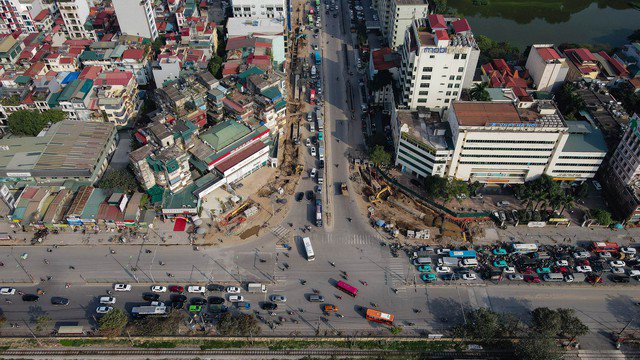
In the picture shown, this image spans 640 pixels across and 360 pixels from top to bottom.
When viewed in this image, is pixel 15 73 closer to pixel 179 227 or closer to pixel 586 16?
pixel 179 227

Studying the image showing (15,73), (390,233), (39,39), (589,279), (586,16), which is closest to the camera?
(589,279)

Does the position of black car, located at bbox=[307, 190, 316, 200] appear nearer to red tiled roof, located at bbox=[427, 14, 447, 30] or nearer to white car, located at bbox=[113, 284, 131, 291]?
white car, located at bbox=[113, 284, 131, 291]

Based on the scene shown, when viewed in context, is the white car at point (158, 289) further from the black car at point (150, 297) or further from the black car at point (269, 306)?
the black car at point (269, 306)

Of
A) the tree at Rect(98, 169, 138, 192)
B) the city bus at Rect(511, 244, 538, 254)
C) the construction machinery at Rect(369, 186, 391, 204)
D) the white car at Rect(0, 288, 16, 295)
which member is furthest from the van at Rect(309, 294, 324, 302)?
the white car at Rect(0, 288, 16, 295)

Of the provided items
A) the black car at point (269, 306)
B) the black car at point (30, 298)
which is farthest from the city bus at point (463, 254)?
the black car at point (30, 298)

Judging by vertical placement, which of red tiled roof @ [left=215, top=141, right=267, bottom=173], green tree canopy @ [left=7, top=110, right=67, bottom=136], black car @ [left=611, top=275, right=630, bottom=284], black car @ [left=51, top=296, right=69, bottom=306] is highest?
green tree canopy @ [left=7, top=110, right=67, bottom=136]

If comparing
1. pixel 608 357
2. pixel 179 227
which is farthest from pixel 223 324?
pixel 608 357

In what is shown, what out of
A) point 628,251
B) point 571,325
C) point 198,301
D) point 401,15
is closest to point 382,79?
point 401,15
